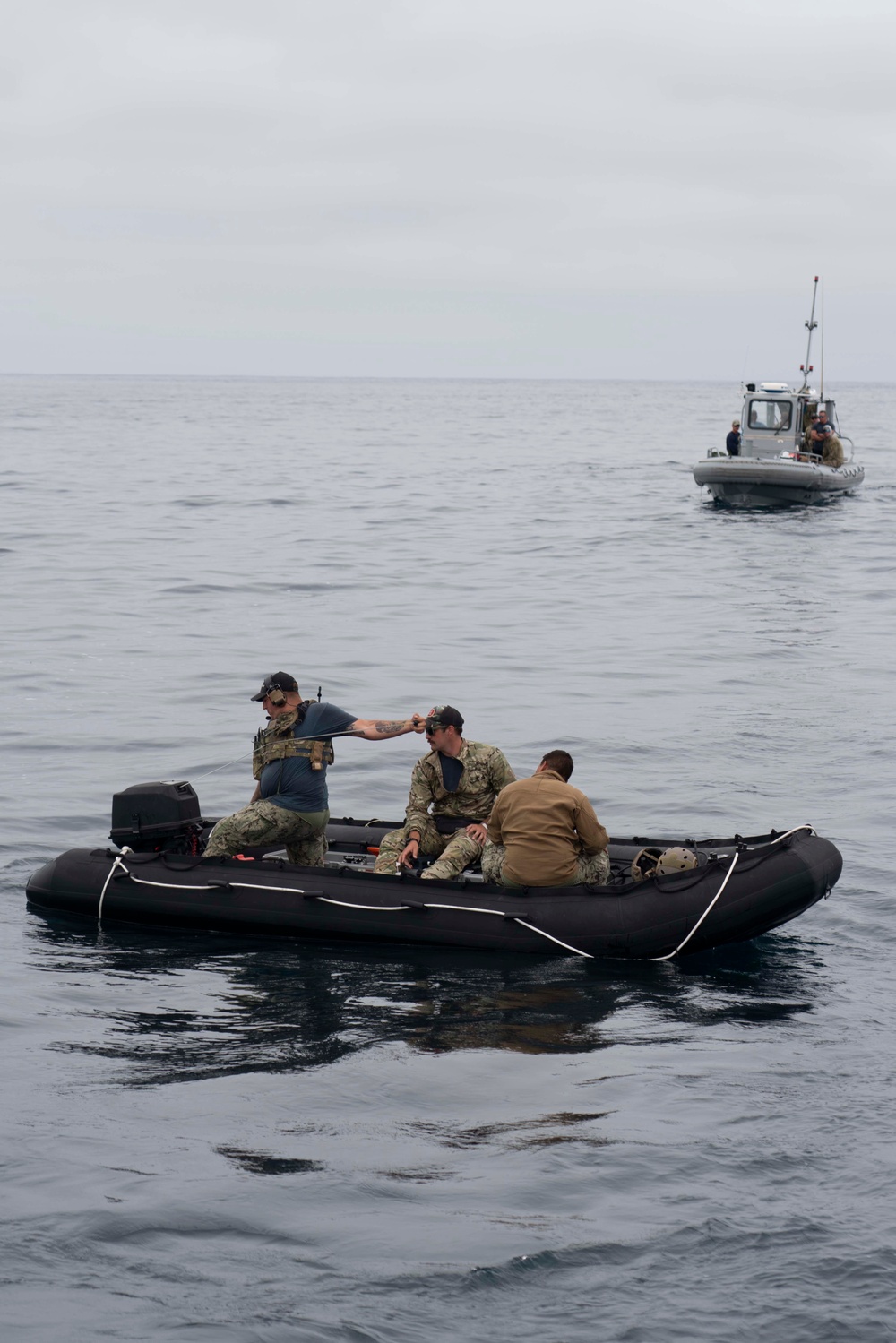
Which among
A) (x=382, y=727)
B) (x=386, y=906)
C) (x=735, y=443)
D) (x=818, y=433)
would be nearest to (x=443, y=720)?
(x=382, y=727)

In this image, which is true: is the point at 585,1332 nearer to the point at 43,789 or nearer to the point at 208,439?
the point at 43,789

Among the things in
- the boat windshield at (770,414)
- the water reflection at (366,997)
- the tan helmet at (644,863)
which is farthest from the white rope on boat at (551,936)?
the boat windshield at (770,414)

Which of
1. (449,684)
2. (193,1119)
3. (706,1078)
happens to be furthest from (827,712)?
(193,1119)

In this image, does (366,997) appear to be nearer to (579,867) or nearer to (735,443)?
(579,867)

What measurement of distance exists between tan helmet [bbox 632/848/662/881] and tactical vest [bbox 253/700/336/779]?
7.27 ft

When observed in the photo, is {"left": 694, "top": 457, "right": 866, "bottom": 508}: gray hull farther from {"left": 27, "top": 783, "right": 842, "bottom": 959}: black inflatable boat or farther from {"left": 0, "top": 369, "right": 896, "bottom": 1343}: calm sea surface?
{"left": 27, "top": 783, "right": 842, "bottom": 959}: black inflatable boat

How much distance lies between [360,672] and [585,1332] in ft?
46.7

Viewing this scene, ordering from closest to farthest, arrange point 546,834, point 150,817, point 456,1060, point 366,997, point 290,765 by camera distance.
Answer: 1. point 456,1060
2. point 366,997
3. point 546,834
4. point 290,765
5. point 150,817

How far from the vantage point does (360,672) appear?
1958 centimetres

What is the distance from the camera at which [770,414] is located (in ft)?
118

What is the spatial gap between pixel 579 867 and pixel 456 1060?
6.76ft

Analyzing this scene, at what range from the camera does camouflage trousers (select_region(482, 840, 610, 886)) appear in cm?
988

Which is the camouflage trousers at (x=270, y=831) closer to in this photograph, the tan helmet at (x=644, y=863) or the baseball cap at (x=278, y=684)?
the baseball cap at (x=278, y=684)

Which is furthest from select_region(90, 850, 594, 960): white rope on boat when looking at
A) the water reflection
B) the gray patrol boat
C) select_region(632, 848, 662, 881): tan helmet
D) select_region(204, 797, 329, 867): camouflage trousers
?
the gray patrol boat
